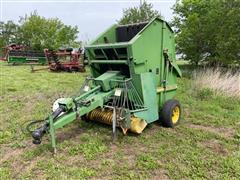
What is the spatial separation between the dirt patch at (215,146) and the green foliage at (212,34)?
7445 mm

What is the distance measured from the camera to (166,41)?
16.0 feet

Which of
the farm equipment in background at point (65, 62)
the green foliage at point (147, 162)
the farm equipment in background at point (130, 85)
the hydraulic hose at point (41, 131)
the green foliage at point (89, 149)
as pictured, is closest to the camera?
the green foliage at point (147, 162)

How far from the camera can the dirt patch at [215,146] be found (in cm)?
381

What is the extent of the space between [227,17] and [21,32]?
16.4 metres

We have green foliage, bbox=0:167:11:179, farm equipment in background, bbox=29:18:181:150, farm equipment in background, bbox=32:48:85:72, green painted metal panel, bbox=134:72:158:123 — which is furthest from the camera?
farm equipment in background, bbox=32:48:85:72

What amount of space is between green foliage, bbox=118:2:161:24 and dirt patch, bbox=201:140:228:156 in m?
14.0

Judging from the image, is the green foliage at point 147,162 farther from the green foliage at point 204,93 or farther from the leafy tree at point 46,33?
the leafy tree at point 46,33

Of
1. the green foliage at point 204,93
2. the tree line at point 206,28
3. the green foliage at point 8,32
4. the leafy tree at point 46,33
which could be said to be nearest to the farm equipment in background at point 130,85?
the green foliage at point 204,93

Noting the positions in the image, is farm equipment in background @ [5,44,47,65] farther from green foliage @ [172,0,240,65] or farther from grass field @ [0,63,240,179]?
grass field @ [0,63,240,179]

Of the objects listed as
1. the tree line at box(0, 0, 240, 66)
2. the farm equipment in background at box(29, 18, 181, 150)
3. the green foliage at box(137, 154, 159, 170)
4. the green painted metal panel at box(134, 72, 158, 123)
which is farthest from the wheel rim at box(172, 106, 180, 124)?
the tree line at box(0, 0, 240, 66)

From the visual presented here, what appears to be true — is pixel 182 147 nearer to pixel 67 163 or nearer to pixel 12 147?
pixel 67 163

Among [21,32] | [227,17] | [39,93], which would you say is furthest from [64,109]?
[21,32]

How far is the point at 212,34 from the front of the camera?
11.7 m

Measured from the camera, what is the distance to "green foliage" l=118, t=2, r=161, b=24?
1742cm
